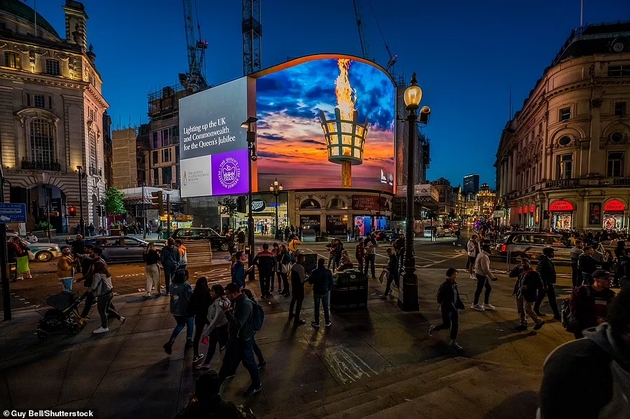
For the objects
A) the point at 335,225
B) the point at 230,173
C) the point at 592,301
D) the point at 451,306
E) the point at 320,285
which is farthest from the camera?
the point at 335,225

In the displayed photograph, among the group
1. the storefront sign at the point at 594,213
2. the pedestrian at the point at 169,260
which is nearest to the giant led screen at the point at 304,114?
the storefront sign at the point at 594,213

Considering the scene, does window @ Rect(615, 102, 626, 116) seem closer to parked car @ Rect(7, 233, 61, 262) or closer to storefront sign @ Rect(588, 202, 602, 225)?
storefront sign @ Rect(588, 202, 602, 225)

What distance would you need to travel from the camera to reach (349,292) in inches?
343

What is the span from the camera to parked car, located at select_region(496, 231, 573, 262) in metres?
16.0

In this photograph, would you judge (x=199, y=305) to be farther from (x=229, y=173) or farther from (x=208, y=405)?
(x=229, y=173)

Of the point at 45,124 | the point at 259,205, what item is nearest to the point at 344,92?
the point at 259,205

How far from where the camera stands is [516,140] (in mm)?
60375

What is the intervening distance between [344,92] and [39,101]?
130 ft

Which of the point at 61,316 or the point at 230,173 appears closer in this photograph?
the point at 61,316

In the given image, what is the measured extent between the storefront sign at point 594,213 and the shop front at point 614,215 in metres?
0.43

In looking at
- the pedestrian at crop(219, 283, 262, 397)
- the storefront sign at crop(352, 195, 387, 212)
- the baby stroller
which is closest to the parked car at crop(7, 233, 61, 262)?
the baby stroller

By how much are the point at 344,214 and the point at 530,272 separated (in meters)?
33.9

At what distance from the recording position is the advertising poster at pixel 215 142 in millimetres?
38906

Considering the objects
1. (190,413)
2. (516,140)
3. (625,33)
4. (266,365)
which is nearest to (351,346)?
(266,365)
